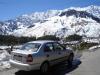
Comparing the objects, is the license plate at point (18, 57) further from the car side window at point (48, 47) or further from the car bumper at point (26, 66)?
the car side window at point (48, 47)

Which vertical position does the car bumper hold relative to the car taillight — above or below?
below

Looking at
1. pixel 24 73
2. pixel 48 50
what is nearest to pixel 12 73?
pixel 24 73

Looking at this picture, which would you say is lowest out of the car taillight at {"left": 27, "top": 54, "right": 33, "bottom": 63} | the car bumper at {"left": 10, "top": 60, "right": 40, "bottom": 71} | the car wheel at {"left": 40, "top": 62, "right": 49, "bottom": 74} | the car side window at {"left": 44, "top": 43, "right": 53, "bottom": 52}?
the car wheel at {"left": 40, "top": 62, "right": 49, "bottom": 74}

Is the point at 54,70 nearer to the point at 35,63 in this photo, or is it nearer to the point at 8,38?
the point at 35,63

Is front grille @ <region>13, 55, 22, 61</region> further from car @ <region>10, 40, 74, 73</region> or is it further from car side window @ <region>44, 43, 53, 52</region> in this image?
car side window @ <region>44, 43, 53, 52</region>

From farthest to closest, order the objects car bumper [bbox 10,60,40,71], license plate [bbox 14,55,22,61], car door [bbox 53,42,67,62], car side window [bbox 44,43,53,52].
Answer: car door [bbox 53,42,67,62] → car side window [bbox 44,43,53,52] → license plate [bbox 14,55,22,61] → car bumper [bbox 10,60,40,71]

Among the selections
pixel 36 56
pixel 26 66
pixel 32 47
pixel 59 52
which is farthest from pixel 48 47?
pixel 26 66

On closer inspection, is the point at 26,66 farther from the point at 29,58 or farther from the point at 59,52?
the point at 59,52

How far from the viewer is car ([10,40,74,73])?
1032cm

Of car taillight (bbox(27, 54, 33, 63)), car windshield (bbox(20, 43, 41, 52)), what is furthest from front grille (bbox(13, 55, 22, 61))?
car windshield (bbox(20, 43, 41, 52))

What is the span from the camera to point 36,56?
10.6 m

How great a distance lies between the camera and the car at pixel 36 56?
406 inches

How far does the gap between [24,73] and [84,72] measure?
322 centimetres

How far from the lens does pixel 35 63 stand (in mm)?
10469
